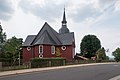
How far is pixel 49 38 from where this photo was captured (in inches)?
2384

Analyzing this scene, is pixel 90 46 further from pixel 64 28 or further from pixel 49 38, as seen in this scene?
pixel 49 38

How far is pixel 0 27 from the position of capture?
270 ft

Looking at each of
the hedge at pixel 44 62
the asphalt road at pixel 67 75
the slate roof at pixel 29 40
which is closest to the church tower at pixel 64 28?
the slate roof at pixel 29 40

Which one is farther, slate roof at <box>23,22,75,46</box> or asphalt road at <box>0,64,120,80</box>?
slate roof at <box>23,22,75,46</box>

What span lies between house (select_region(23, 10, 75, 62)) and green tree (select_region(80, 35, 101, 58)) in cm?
3137

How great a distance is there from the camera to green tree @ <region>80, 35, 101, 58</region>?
309ft

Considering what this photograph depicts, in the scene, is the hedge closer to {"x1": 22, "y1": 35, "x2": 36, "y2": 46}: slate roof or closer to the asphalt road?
the asphalt road

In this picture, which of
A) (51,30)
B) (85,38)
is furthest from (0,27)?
(85,38)

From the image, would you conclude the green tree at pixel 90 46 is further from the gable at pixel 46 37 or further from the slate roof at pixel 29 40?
the gable at pixel 46 37

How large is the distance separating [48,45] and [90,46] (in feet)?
127

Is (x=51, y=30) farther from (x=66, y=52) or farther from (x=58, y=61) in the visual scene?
(x=58, y=61)

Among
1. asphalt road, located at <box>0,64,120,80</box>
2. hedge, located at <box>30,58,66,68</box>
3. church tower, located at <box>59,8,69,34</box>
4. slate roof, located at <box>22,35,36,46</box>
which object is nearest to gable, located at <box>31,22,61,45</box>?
slate roof, located at <box>22,35,36,46</box>

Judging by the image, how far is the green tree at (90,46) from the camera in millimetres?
94250

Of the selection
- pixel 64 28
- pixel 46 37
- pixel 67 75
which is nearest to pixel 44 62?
pixel 67 75
